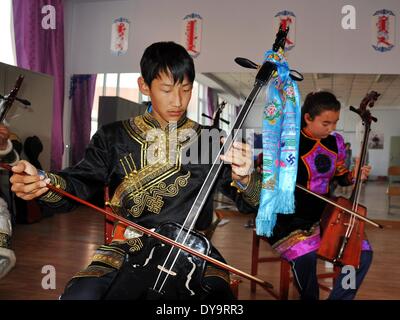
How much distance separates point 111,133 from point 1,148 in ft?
2.25

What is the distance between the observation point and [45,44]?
5488 mm

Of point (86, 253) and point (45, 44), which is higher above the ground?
point (45, 44)

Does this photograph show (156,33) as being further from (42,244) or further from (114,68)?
(42,244)

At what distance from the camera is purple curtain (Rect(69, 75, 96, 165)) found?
6.14 metres

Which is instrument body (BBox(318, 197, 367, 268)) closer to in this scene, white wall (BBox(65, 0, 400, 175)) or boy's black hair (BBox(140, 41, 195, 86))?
boy's black hair (BBox(140, 41, 195, 86))

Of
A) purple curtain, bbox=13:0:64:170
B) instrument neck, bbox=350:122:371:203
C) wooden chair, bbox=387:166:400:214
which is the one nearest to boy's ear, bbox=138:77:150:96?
instrument neck, bbox=350:122:371:203

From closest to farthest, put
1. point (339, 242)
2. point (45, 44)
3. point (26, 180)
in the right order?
point (26, 180) < point (339, 242) < point (45, 44)

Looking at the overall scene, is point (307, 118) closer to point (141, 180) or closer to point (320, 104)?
point (320, 104)

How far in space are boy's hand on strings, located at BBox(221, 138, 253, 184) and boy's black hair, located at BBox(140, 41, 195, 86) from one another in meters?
0.33

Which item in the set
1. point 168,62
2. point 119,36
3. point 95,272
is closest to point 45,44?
point 119,36

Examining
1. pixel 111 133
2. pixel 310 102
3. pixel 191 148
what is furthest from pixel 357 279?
pixel 111 133

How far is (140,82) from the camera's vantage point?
5.06ft

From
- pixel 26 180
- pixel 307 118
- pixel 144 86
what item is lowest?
pixel 26 180

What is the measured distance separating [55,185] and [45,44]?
477cm
